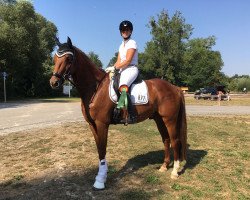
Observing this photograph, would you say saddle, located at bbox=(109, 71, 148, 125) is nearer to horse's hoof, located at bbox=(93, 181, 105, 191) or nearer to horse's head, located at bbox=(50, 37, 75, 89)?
horse's head, located at bbox=(50, 37, 75, 89)

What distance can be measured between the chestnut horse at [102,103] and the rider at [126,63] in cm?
26

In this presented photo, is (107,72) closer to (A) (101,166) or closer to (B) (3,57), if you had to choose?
(A) (101,166)

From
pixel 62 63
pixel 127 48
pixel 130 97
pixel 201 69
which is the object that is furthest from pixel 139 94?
pixel 201 69

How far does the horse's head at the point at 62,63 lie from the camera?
206 inches

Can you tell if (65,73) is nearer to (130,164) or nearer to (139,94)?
(139,94)

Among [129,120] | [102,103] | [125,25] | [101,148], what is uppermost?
[125,25]

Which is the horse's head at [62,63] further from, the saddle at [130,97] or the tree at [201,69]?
the tree at [201,69]

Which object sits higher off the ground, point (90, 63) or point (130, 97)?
point (90, 63)

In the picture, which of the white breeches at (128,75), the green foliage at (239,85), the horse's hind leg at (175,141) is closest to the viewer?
the white breeches at (128,75)

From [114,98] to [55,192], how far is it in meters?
1.91

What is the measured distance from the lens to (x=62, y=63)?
209 inches

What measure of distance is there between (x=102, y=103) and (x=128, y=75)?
708 mm

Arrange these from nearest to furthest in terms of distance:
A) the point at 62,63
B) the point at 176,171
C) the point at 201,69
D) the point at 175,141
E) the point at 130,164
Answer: the point at 62,63 → the point at 176,171 → the point at 175,141 → the point at 130,164 → the point at 201,69

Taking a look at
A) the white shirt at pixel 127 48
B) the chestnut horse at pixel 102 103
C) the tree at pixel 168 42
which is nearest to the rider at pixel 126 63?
the white shirt at pixel 127 48
